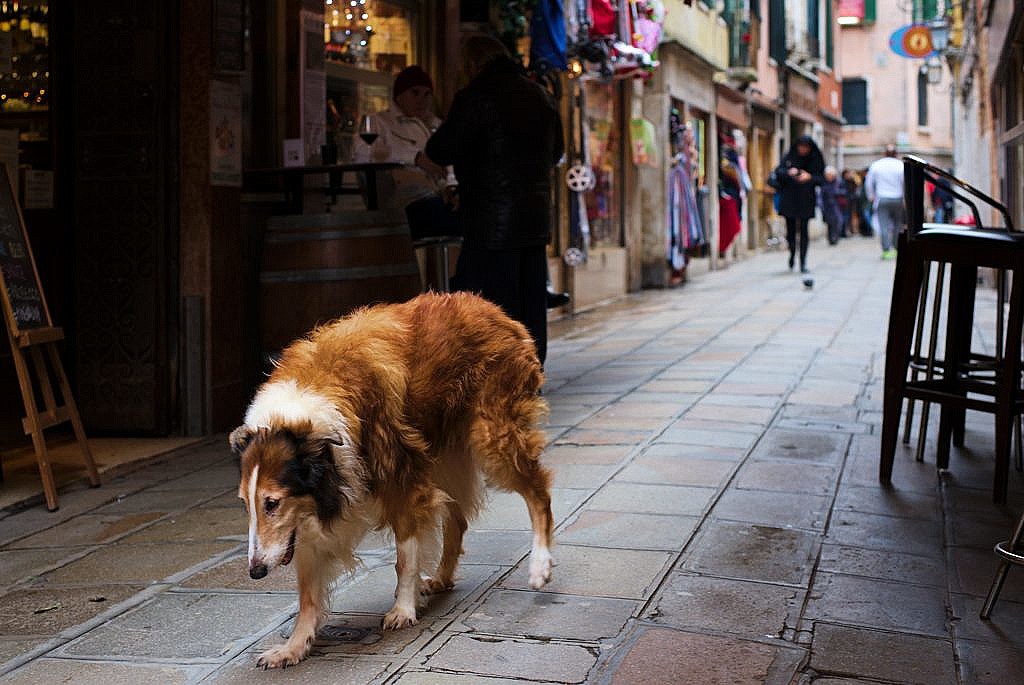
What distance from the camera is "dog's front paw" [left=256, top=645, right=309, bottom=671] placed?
3410mm

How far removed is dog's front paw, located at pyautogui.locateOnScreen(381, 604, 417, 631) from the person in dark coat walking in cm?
1439

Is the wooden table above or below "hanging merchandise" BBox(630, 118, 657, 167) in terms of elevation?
below

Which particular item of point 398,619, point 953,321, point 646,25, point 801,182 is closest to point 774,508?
point 953,321

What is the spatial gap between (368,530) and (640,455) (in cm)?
273

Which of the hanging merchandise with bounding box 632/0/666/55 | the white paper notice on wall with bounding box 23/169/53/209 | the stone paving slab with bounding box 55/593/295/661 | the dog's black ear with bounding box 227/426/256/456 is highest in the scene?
the hanging merchandise with bounding box 632/0/666/55

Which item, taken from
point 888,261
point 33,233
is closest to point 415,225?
point 33,233

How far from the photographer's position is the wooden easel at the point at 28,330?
17.8ft

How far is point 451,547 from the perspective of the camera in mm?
4062

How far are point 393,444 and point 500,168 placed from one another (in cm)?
321

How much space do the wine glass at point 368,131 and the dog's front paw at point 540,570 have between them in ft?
15.2

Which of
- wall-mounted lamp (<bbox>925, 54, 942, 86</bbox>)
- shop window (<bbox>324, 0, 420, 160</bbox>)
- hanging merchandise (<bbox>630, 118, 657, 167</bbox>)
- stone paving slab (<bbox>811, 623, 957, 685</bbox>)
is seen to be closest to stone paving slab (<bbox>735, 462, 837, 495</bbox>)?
stone paving slab (<bbox>811, 623, 957, 685</bbox>)

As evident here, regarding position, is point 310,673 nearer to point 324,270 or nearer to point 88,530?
point 88,530

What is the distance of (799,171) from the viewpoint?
1748 centimetres

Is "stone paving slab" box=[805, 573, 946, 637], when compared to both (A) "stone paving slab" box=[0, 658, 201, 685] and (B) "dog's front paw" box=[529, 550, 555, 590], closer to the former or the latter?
(B) "dog's front paw" box=[529, 550, 555, 590]
